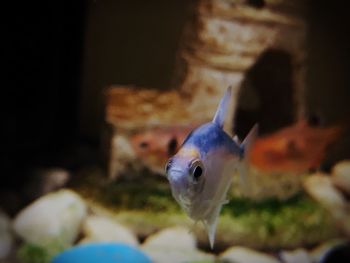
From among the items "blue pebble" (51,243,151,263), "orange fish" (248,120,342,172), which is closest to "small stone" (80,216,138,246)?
"blue pebble" (51,243,151,263)

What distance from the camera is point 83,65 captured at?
4457 millimetres

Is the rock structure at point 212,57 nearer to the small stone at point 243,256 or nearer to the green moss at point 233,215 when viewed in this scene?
the green moss at point 233,215

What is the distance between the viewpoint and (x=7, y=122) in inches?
149

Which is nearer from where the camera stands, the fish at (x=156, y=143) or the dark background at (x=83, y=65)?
the fish at (x=156, y=143)

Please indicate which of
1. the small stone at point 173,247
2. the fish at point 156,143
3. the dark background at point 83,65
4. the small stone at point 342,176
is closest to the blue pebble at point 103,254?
the small stone at point 173,247

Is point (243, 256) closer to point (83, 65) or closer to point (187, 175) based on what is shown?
point (187, 175)

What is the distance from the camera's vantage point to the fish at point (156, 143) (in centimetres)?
335

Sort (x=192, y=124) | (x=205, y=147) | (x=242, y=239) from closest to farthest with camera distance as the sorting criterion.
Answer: (x=205, y=147) → (x=242, y=239) → (x=192, y=124)

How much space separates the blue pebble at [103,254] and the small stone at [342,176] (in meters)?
1.85

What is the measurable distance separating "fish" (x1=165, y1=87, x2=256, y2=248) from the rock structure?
83.0 inches

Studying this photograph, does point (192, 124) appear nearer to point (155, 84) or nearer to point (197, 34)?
point (197, 34)

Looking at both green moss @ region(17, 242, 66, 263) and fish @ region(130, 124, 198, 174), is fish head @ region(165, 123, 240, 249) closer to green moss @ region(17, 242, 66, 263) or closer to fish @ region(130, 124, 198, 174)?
green moss @ region(17, 242, 66, 263)

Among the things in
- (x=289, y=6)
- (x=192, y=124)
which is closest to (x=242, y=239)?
(x=192, y=124)

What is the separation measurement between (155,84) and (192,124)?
1382 millimetres
